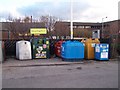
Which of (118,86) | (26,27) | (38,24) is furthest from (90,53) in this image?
(38,24)

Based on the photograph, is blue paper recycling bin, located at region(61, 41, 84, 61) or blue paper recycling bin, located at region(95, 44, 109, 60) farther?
blue paper recycling bin, located at region(95, 44, 109, 60)

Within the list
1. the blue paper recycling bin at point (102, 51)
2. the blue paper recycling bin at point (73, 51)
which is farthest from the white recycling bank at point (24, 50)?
the blue paper recycling bin at point (102, 51)

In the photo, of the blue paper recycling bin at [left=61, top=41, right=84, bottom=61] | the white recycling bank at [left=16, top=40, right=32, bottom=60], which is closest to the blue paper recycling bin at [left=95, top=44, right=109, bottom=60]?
the blue paper recycling bin at [left=61, top=41, right=84, bottom=61]

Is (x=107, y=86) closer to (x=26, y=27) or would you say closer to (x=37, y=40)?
(x=37, y=40)

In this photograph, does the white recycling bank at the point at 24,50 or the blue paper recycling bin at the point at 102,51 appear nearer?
the blue paper recycling bin at the point at 102,51

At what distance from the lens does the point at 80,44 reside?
16.7m

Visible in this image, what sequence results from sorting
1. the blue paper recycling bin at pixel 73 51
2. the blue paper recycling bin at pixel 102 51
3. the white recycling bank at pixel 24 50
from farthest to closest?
the white recycling bank at pixel 24 50, the blue paper recycling bin at pixel 102 51, the blue paper recycling bin at pixel 73 51

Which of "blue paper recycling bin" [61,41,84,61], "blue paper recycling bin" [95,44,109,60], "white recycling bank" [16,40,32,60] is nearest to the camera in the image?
"blue paper recycling bin" [61,41,84,61]

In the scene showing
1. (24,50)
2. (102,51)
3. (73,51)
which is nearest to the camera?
(73,51)

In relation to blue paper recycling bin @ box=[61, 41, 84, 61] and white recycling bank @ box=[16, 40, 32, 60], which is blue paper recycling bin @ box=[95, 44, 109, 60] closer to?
blue paper recycling bin @ box=[61, 41, 84, 61]

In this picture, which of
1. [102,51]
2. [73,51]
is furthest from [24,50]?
[102,51]

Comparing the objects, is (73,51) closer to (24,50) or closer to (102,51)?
(102,51)

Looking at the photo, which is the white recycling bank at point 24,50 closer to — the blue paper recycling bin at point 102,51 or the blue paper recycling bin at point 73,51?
the blue paper recycling bin at point 73,51

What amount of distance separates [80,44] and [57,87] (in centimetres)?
903
